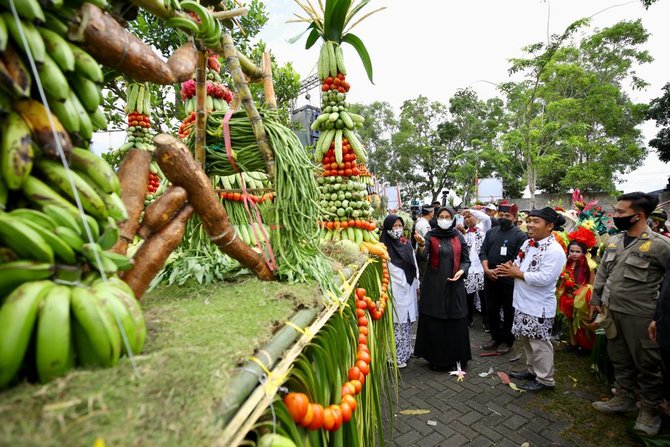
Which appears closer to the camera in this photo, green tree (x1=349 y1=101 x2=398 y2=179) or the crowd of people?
the crowd of people

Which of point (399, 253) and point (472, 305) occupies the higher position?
point (399, 253)

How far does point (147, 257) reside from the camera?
1.24 meters

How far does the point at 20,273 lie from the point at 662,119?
910 inches

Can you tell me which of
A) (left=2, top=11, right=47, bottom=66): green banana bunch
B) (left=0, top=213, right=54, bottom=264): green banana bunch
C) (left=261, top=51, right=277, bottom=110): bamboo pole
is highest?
(left=261, top=51, right=277, bottom=110): bamboo pole

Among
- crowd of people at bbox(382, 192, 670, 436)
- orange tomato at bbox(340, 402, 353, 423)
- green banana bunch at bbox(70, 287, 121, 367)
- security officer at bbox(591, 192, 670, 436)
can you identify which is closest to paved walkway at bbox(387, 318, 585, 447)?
crowd of people at bbox(382, 192, 670, 436)

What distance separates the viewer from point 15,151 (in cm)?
77

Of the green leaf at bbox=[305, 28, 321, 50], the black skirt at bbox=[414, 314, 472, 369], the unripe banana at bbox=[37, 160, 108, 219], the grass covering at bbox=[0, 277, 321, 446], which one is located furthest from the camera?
the black skirt at bbox=[414, 314, 472, 369]

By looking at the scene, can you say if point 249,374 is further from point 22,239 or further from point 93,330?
point 22,239

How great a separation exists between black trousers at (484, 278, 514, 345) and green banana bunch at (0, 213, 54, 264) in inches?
202

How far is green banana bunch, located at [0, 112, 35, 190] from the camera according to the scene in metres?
0.76

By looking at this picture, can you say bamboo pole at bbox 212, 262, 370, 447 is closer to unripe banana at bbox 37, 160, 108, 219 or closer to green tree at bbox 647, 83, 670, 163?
unripe banana at bbox 37, 160, 108, 219

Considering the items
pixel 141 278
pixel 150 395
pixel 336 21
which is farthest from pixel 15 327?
pixel 336 21

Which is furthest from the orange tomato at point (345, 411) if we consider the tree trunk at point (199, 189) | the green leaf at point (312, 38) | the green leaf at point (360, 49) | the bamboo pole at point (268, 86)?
the green leaf at point (312, 38)

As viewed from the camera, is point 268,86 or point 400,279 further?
point 400,279
